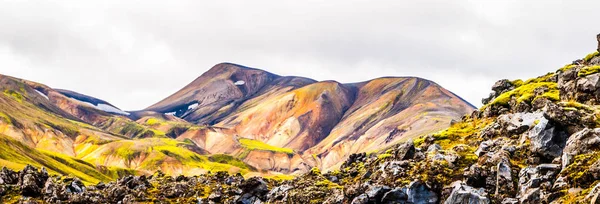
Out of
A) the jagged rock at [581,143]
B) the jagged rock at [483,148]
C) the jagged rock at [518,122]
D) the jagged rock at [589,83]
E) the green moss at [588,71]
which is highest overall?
the green moss at [588,71]

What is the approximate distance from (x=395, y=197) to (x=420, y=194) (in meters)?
2.34

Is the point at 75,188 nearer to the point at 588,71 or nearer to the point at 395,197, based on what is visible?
the point at 395,197

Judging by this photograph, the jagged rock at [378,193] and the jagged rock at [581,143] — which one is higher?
the jagged rock at [581,143]

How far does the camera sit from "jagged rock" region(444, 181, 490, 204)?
140 feet

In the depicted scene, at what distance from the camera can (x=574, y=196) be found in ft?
114

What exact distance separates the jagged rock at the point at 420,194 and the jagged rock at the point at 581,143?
12.3m

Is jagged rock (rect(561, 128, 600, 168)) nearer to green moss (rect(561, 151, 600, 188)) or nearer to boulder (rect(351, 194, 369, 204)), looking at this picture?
green moss (rect(561, 151, 600, 188))

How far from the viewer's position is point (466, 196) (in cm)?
4322

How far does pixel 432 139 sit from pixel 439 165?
20.3 metres

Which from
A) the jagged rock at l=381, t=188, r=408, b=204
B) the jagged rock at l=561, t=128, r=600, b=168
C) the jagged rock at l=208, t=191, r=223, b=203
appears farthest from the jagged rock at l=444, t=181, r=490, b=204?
the jagged rock at l=208, t=191, r=223, b=203

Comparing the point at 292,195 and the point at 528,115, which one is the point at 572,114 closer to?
the point at 528,115

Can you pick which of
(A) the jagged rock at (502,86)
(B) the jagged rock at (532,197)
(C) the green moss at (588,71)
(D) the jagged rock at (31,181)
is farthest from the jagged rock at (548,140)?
(D) the jagged rock at (31,181)

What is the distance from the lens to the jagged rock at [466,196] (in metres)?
42.7

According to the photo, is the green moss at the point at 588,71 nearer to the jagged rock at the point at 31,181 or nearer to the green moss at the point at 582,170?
the green moss at the point at 582,170
